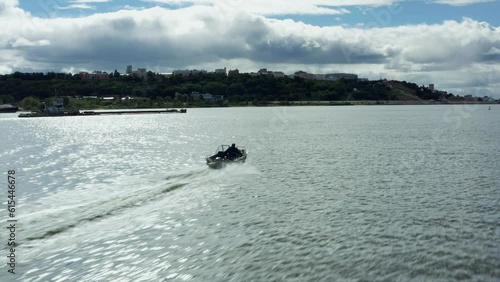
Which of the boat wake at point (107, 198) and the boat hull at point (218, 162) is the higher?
the boat hull at point (218, 162)

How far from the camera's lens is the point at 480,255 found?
102 ft

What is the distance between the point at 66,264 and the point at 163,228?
9783 millimetres

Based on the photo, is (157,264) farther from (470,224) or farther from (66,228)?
(470,224)

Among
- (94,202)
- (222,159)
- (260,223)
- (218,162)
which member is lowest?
(260,223)

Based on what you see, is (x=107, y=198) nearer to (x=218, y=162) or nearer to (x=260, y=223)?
(x=260, y=223)

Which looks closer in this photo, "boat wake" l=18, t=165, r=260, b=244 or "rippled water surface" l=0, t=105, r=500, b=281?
"rippled water surface" l=0, t=105, r=500, b=281

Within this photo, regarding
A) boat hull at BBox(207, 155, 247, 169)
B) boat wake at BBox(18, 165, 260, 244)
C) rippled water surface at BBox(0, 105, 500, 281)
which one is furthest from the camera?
boat hull at BBox(207, 155, 247, 169)

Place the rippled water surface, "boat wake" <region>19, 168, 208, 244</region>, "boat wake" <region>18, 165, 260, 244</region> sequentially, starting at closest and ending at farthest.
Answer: the rippled water surface → "boat wake" <region>19, 168, 208, 244</region> → "boat wake" <region>18, 165, 260, 244</region>

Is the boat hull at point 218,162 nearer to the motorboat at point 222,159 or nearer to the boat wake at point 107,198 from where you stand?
the motorboat at point 222,159

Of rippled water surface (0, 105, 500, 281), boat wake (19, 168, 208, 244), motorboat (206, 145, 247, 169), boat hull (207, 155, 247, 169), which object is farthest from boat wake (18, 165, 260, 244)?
motorboat (206, 145, 247, 169)

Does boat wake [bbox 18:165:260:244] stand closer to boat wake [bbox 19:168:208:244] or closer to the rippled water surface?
boat wake [bbox 19:168:208:244]

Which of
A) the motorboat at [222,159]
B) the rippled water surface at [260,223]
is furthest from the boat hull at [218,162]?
A: the rippled water surface at [260,223]

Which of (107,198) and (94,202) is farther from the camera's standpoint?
(107,198)

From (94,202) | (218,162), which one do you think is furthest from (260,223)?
(218,162)
